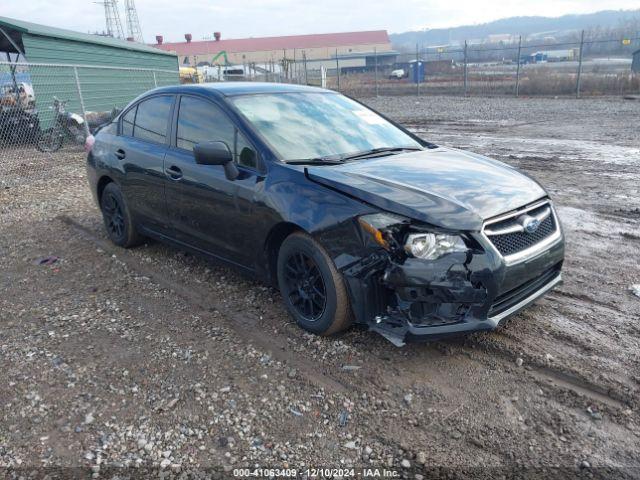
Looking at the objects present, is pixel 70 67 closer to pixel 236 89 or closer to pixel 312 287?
pixel 236 89

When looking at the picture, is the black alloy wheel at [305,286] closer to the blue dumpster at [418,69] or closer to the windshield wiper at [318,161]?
the windshield wiper at [318,161]

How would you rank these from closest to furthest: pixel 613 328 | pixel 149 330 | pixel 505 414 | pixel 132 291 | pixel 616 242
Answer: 1. pixel 505 414
2. pixel 613 328
3. pixel 149 330
4. pixel 132 291
5. pixel 616 242

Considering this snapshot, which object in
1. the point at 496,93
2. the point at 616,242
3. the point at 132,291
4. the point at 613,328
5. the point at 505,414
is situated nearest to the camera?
the point at 505,414

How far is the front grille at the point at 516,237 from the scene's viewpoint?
3207mm

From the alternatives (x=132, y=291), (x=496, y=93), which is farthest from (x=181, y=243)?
(x=496, y=93)

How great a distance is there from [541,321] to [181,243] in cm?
314

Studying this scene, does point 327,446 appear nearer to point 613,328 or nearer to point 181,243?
point 613,328

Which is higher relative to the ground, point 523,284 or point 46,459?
point 523,284

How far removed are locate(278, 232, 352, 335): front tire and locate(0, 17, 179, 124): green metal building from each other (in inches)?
376

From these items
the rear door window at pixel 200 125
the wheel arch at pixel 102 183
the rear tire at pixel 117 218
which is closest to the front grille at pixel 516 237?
the rear door window at pixel 200 125

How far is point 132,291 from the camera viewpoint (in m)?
4.73

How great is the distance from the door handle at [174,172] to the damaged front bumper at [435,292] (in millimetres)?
2013

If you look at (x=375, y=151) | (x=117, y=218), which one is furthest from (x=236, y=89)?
(x=117, y=218)

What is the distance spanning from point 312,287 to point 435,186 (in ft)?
3.58
